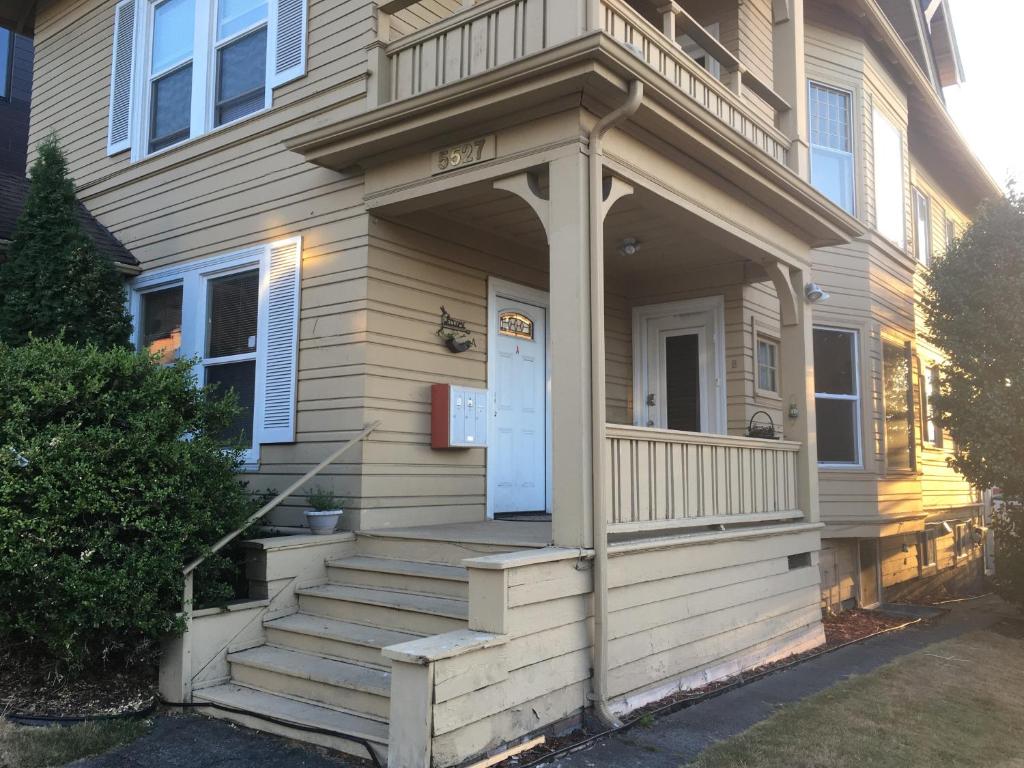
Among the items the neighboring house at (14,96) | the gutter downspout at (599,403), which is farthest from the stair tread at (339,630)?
the neighboring house at (14,96)

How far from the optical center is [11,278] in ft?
24.4

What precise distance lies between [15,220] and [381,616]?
19.6ft

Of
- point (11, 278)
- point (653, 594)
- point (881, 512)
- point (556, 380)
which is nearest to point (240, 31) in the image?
point (11, 278)

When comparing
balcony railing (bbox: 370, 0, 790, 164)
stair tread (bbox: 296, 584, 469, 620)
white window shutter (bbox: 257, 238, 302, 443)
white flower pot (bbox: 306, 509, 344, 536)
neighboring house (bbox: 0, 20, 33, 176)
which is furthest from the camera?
neighboring house (bbox: 0, 20, 33, 176)

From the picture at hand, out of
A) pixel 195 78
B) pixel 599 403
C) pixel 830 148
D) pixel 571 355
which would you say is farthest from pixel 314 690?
pixel 830 148

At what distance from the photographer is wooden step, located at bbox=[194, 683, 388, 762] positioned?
4.30 meters

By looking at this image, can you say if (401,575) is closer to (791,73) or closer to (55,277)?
(55,277)

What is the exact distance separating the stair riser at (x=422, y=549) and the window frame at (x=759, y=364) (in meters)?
4.44

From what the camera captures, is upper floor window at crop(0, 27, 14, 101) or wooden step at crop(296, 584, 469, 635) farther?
upper floor window at crop(0, 27, 14, 101)

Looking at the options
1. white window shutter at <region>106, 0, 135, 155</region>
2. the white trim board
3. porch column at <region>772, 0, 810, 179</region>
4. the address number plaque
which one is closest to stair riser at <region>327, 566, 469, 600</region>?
the white trim board

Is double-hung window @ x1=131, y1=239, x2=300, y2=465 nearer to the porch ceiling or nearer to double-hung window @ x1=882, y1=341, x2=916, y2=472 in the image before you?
the porch ceiling

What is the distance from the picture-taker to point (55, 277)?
7355 millimetres

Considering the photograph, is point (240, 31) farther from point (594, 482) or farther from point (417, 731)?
point (417, 731)

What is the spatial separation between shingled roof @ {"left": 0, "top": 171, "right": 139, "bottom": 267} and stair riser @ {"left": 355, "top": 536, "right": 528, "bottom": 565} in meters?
4.12
